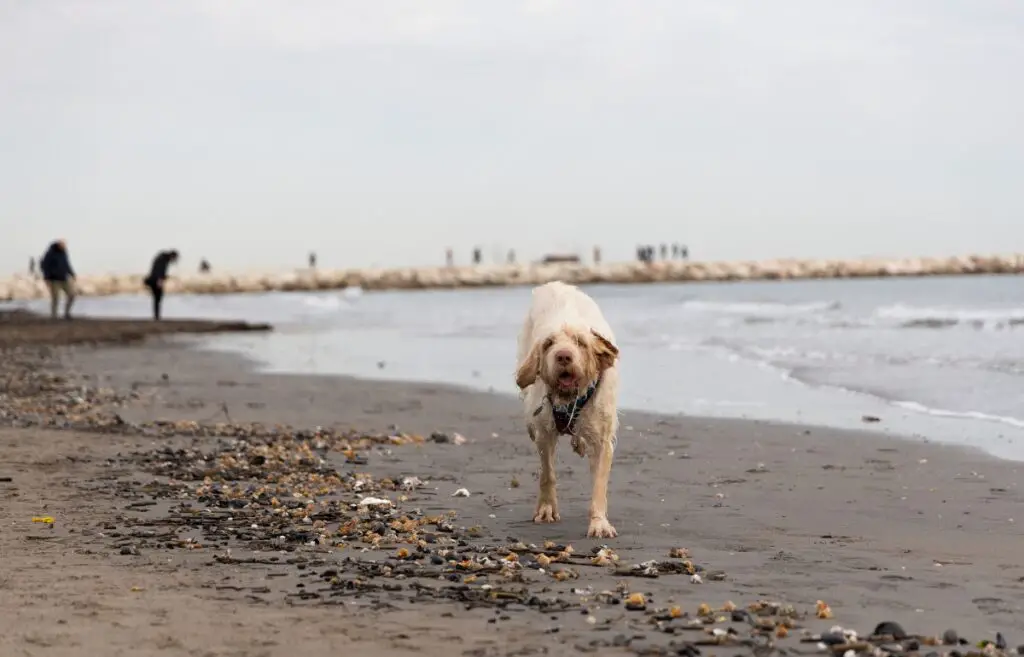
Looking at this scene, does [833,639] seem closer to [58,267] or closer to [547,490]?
[547,490]

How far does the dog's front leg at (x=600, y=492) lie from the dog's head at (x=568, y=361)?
0.36 meters

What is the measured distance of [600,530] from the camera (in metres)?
7.37

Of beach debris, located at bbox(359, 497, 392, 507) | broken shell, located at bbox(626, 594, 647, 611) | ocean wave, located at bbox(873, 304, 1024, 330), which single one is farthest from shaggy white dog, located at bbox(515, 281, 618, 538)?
ocean wave, located at bbox(873, 304, 1024, 330)

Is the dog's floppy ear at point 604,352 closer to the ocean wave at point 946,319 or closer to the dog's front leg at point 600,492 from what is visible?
the dog's front leg at point 600,492

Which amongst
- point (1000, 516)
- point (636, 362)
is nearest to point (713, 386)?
point (636, 362)

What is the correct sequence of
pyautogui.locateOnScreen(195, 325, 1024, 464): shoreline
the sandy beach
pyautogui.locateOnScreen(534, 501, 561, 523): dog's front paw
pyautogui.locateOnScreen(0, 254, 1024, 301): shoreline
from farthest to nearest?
1. pyautogui.locateOnScreen(0, 254, 1024, 301): shoreline
2. pyautogui.locateOnScreen(195, 325, 1024, 464): shoreline
3. pyautogui.locateOnScreen(534, 501, 561, 523): dog's front paw
4. the sandy beach

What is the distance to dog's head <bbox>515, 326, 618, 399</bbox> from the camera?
7.43 meters

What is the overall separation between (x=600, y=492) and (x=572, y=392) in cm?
57

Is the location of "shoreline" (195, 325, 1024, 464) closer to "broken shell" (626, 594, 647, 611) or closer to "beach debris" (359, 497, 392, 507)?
"beach debris" (359, 497, 392, 507)

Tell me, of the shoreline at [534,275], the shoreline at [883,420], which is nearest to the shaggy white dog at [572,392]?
the shoreline at [883,420]

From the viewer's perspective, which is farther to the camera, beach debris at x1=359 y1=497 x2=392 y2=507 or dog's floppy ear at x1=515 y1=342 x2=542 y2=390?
beach debris at x1=359 y1=497 x2=392 y2=507

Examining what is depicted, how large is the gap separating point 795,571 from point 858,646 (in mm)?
1439

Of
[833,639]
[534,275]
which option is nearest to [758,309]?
[833,639]

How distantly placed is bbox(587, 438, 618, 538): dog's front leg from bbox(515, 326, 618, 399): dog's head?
362mm
